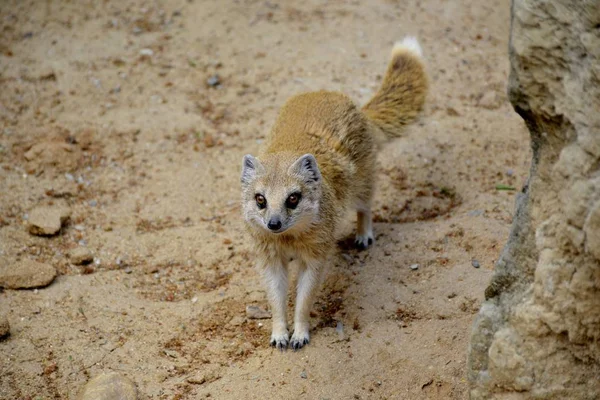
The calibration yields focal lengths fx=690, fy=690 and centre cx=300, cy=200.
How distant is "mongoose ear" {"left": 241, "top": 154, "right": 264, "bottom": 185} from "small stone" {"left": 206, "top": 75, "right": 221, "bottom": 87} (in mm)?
3131

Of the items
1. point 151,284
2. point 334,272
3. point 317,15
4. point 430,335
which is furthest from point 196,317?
point 317,15

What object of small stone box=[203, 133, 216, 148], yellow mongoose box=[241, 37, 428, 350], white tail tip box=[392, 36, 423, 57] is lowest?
small stone box=[203, 133, 216, 148]

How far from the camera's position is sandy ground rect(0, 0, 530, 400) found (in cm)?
434

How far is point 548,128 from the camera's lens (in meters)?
2.94

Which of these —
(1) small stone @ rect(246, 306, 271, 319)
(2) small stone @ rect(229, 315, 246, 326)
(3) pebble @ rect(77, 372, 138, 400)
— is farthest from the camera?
(1) small stone @ rect(246, 306, 271, 319)

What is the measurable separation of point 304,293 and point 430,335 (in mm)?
879

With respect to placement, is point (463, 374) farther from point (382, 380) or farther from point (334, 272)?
point (334, 272)

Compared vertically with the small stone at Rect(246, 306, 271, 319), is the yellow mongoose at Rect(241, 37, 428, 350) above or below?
above

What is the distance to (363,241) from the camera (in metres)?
5.64

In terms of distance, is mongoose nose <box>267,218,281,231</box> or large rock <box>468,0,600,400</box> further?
mongoose nose <box>267,218,281,231</box>

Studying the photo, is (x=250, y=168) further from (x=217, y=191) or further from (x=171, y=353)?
(x=217, y=191)

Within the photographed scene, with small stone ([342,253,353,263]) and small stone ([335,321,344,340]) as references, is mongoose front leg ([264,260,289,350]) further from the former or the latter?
small stone ([342,253,353,263])

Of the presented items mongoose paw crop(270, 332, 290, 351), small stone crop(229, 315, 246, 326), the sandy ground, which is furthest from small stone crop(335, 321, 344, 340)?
small stone crop(229, 315, 246, 326)

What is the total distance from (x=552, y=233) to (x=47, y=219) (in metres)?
4.20
